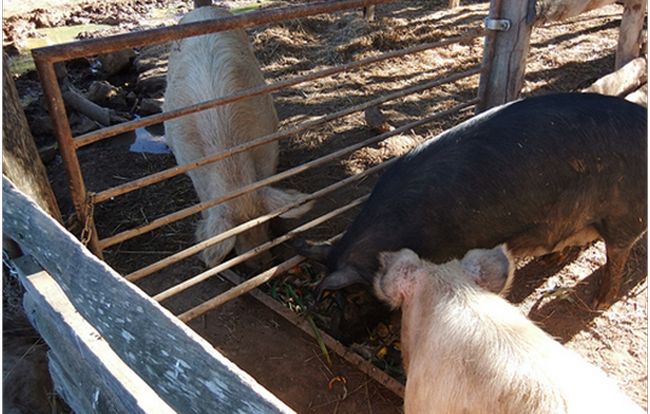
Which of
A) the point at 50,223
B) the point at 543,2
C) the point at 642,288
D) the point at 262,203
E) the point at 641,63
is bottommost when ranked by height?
the point at 642,288

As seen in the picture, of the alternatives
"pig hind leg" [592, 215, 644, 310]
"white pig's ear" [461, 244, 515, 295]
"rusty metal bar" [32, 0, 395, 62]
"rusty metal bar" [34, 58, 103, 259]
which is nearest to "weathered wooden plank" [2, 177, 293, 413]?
"rusty metal bar" [34, 58, 103, 259]

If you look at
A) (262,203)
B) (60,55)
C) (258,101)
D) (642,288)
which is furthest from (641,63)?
(60,55)

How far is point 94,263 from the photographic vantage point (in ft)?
5.83

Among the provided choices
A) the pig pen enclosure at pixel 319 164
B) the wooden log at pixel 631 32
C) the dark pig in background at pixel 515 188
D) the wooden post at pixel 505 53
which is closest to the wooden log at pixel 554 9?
the wooden post at pixel 505 53

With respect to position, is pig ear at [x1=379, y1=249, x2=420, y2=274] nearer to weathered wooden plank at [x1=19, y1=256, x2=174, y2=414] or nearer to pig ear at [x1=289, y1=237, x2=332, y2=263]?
pig ear at [x1=289, y1=237, x2=332, y2=263]

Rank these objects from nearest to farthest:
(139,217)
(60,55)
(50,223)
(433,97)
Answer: (50,223) < (60,55) < (139,217) < (433,97)

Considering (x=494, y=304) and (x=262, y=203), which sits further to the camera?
(x=262, y=203)

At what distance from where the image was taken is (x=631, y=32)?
5.47 m

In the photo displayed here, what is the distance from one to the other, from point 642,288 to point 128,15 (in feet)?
32.8

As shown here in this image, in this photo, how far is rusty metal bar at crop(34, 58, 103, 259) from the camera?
2.38 metres

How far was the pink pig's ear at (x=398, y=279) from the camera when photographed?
8.30 ft

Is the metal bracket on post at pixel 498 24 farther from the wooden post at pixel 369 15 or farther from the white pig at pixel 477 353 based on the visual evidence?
the wooden post at pixel 369 15

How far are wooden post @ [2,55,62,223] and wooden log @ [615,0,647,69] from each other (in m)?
5.31

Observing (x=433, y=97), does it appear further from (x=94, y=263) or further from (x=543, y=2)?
(x=94, y=263)
